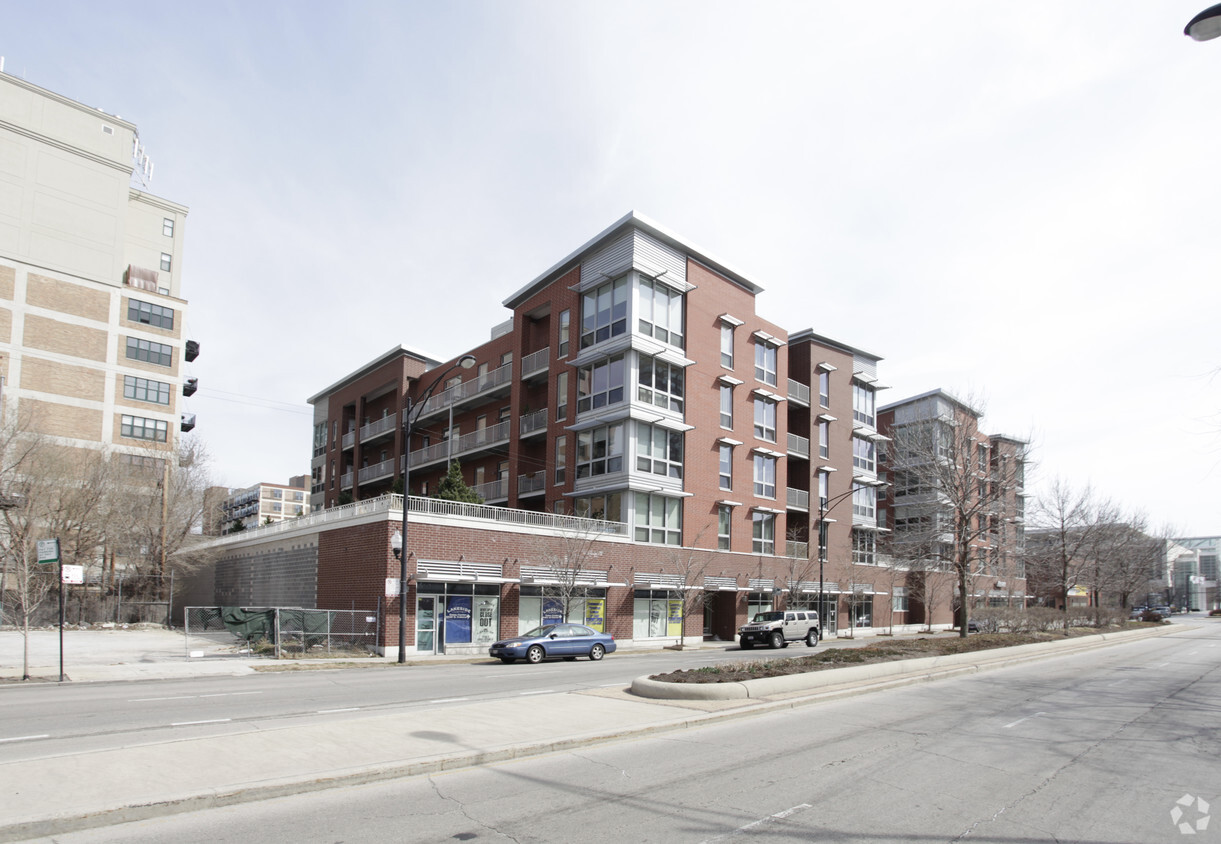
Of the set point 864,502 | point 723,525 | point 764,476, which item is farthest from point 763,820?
point 864,502

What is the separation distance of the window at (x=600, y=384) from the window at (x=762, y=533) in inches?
471

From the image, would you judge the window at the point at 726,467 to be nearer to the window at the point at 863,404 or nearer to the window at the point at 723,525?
the window at the point at 723,525

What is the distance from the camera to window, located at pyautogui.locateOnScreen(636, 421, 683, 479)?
38312mm

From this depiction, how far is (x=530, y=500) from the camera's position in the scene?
45062mm

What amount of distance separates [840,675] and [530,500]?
29.9 m

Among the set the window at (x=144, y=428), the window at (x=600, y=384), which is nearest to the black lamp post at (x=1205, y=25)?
the window at (x=600, y=384)

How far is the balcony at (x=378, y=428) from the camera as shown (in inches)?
2258

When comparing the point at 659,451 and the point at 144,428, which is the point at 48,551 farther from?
the point at 144,428

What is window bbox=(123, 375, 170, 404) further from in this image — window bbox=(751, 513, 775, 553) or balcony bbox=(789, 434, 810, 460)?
balcony bbox=(789, 434, 810, 460)

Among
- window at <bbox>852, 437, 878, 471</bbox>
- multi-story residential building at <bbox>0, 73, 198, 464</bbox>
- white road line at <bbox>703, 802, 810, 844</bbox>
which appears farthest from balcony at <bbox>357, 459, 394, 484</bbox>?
white road line at <bbox>703, 802, 810, 844</bbox>

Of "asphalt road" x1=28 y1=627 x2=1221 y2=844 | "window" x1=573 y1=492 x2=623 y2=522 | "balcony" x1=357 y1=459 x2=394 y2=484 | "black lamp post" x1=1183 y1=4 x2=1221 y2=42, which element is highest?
"black lamp post" x1=1183 y1=4 x2=1221 y2=42

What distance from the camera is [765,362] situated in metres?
46.7

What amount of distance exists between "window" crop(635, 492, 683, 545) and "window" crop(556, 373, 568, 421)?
6.43 m

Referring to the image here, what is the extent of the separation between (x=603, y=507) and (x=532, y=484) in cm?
618
